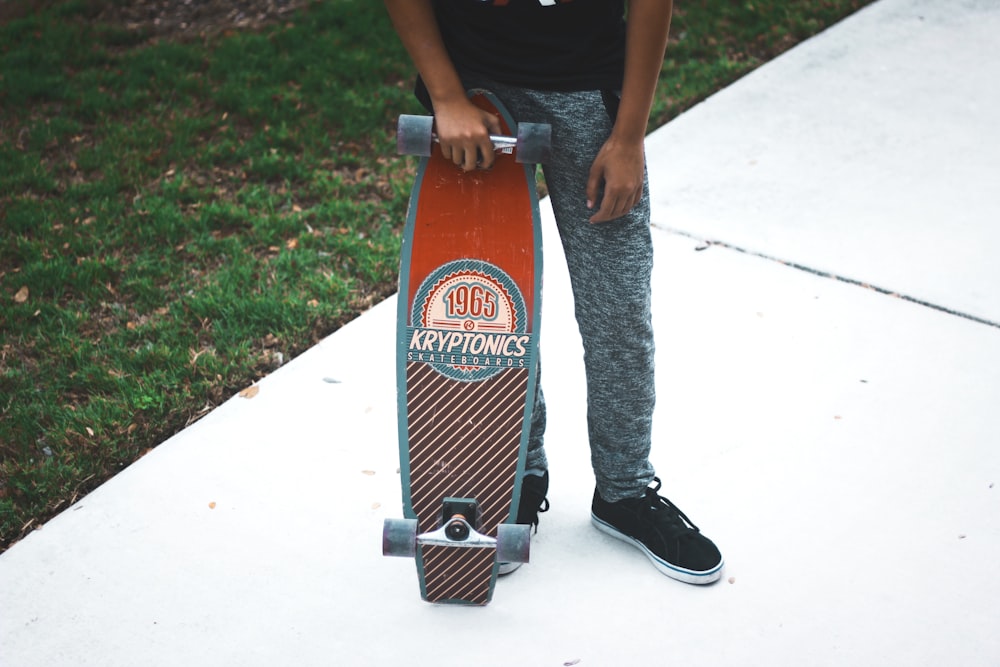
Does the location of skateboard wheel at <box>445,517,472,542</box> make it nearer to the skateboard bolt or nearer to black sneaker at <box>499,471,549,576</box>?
the skateboard bolt

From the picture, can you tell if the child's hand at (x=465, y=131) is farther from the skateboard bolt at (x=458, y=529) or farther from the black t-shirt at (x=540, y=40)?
the skateboard bolt at (x=458, y=529)

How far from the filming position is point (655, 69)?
1.60m

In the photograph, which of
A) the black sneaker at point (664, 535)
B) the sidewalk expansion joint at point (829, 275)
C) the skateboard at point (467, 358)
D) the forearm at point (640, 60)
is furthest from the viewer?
the sidewalk expansion joint at point (829, 275)

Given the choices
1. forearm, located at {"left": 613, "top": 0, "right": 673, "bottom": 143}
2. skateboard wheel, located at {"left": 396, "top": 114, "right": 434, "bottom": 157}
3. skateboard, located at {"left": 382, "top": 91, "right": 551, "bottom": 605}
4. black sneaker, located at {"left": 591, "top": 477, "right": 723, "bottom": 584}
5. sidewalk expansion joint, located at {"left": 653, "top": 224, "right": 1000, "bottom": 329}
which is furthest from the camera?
sidewalk expansion joint, located at {"left": 653, "top": 224, "right": 1000, "bottom": 329}

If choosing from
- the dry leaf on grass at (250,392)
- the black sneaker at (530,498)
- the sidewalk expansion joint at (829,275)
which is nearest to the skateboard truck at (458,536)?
the black sneaker at (530,498)

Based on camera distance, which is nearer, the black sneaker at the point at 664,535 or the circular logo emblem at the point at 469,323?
the circular logo emblem at the point at 469,323

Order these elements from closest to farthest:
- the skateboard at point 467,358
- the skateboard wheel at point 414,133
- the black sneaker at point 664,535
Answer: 1. the skateboard wheel at point 414,133
2. the skateboard at point 467,358
3. the black sneaker at point 664,535

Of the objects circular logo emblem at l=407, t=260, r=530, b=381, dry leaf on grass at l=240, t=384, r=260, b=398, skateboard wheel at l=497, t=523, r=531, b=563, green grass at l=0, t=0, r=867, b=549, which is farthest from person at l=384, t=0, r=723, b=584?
green grass at l=0, t=0, r=867, b=549

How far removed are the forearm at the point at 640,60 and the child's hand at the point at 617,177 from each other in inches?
0.9

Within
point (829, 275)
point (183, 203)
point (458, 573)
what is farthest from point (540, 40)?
point (183, 203)

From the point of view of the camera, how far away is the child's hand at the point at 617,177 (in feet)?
5.36

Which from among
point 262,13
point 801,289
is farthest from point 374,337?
point 262,13

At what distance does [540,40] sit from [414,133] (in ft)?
0.94

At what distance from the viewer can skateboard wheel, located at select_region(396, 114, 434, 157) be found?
165 centimetres
